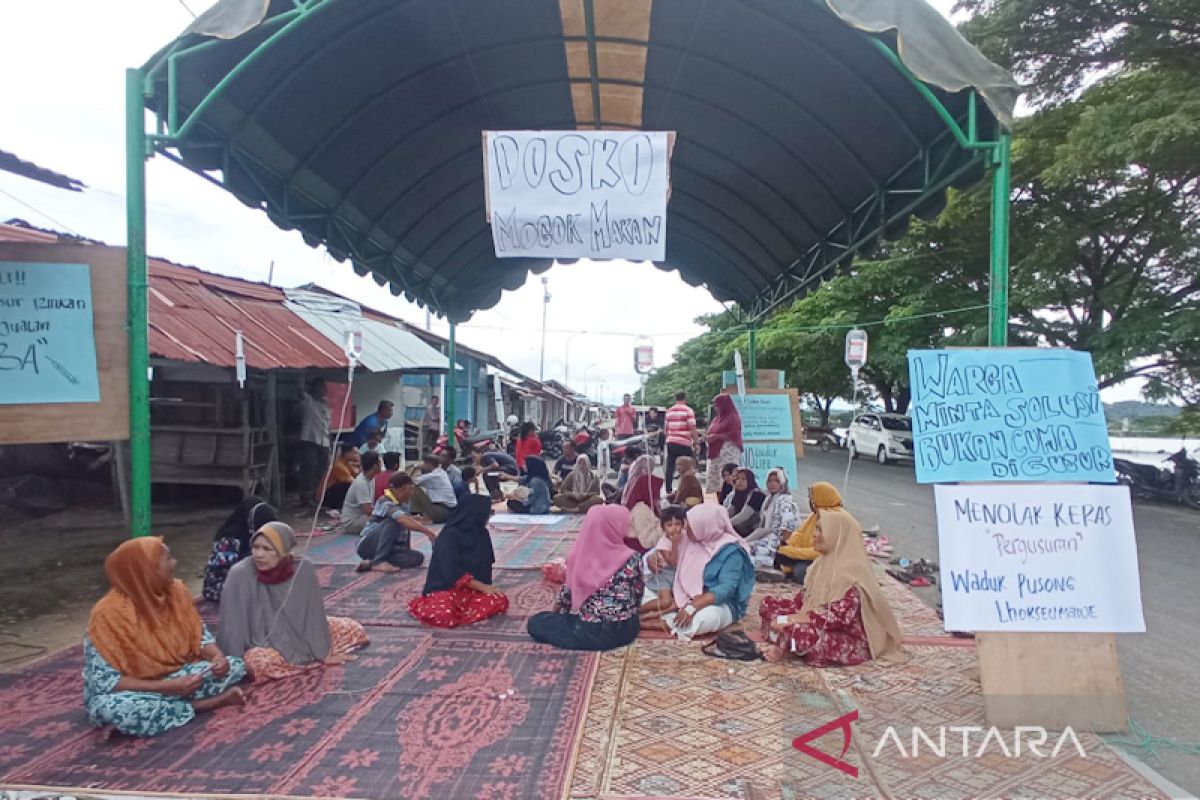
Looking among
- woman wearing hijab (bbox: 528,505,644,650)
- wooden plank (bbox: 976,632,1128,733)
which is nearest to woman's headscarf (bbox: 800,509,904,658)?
wooden plank (bbox: 976,632,1128,733)

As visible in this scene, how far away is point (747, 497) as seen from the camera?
Result: 720cm

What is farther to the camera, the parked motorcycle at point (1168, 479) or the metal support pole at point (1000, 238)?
the parked motorcycle at point (1168, 479)

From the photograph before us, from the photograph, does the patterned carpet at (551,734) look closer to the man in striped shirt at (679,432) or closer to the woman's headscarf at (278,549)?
the woman's headscarf at (278,549)

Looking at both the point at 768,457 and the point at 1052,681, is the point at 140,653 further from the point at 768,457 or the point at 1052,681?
the point at 768,457

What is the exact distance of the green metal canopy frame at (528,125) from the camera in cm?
438

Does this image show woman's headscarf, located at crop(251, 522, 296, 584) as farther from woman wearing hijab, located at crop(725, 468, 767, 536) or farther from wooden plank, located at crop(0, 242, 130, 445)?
woman wearing hijab, located at crop(725, 468, 767, 536)

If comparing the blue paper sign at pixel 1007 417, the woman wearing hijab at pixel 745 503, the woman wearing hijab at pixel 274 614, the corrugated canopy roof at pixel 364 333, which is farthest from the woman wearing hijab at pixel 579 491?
the blue paper sign at pixel 1007 417

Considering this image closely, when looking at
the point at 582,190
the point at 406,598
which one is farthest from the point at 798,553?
the point at 582,190

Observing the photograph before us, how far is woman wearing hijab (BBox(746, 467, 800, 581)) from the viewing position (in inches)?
255

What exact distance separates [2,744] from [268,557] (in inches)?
49.7

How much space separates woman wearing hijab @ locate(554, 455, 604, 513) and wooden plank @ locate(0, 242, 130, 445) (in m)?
6.49

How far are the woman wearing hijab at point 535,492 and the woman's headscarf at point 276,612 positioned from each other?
234 inches

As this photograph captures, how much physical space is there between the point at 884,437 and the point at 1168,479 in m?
7.41

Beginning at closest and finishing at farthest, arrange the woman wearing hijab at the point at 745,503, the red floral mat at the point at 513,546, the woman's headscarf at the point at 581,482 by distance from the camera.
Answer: the red floral mat at the point at 513,546
the woman wearing hijab at the point at 745,503
the woman's headscarf at the point at 581,482
